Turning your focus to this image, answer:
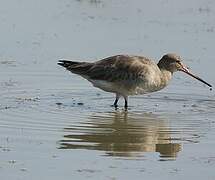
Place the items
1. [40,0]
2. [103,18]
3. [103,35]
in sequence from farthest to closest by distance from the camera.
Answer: [40,0], [103,18], [103,35]

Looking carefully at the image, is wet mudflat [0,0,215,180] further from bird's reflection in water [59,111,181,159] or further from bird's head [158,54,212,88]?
bird's head [158,54,212,88]

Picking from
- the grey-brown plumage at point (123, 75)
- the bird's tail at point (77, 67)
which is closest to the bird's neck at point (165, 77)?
the grey-brown plumage at point (123, 75)

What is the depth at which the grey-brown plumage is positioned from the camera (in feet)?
42.9

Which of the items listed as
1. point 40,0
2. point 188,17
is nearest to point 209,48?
point 188,17

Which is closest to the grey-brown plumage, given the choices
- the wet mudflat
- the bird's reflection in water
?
the wet mudflat

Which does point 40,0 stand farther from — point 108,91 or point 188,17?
point 108,91

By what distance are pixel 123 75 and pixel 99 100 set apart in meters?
0.51

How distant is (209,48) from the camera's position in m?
15.8

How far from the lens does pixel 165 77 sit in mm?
13359

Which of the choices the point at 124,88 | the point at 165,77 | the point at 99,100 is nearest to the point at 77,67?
the point at 99,100

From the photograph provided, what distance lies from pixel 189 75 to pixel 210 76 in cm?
39

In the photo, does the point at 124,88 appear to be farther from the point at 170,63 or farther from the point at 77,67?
the point at 170,63

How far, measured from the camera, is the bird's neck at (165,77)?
13273 millimetres

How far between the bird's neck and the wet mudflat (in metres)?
0.25
